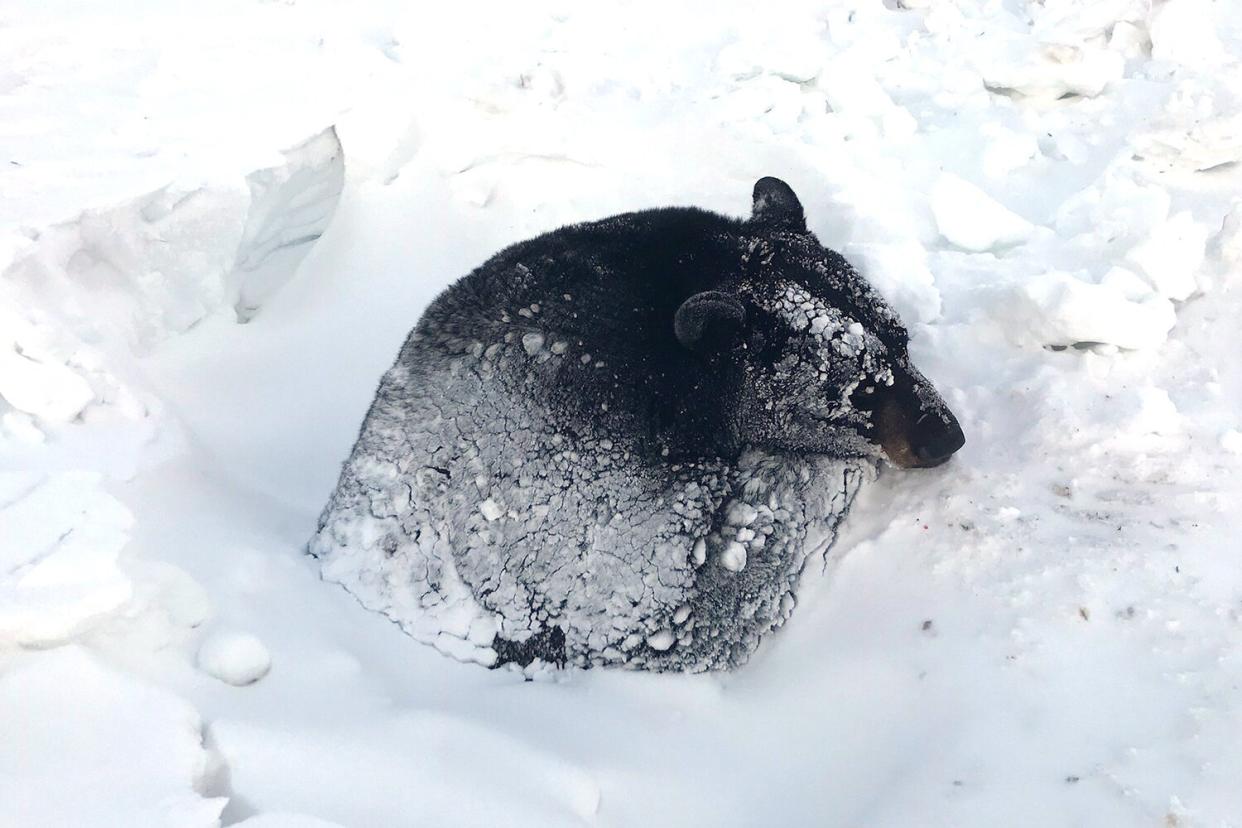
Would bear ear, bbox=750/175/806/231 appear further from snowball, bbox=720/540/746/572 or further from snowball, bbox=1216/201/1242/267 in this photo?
snowball, bbox=1216/201/1242/267

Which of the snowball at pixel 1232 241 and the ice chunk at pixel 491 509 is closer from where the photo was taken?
the ice chunk at pixel 491 509

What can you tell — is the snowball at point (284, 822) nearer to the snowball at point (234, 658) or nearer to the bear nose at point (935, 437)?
the snowball at point (234, 658)

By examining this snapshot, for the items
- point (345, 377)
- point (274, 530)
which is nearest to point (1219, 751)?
point (274, 530)

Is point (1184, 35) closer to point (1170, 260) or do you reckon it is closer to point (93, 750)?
point (1170, 260)

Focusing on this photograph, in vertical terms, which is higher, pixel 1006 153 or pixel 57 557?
pixel 57 557

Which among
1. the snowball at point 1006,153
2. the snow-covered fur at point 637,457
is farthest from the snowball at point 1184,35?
the snow-covered fur at point 637,457

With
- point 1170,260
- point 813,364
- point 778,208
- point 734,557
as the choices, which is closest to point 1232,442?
point 1170,260
